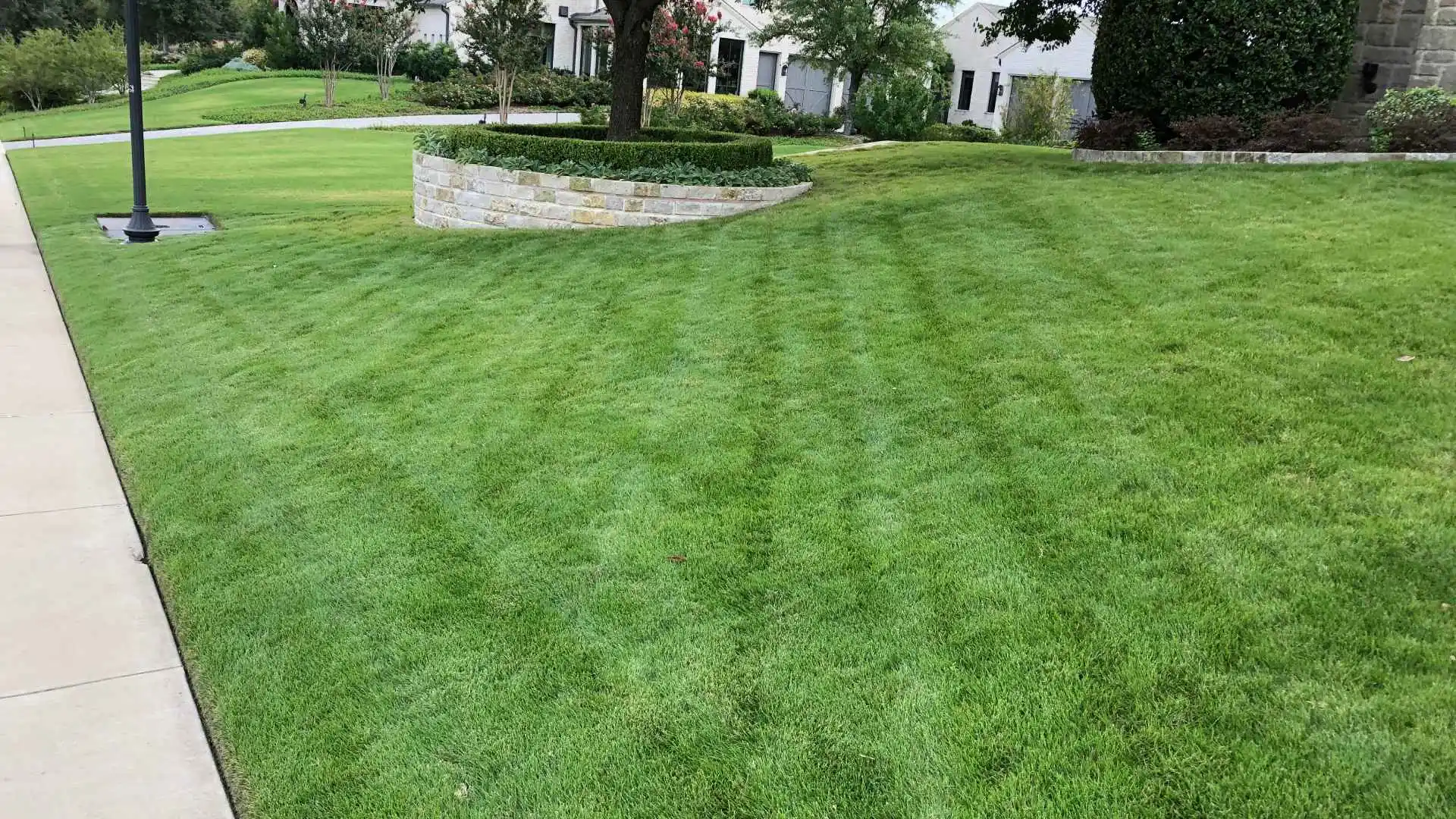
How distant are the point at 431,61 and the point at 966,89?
2048 centimetres

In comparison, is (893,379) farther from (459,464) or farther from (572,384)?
(459,464)

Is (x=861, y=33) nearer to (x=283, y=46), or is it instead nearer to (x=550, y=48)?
(x=550, y=48)

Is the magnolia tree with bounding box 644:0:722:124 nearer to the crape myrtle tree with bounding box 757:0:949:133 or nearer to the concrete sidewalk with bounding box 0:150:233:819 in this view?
the crape myrtle tree with bounding box 757:0:949:133

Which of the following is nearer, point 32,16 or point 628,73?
point 628,73

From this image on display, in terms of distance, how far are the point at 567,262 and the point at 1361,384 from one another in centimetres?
645

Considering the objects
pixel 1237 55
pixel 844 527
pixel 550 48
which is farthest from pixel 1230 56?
pixel 550 48

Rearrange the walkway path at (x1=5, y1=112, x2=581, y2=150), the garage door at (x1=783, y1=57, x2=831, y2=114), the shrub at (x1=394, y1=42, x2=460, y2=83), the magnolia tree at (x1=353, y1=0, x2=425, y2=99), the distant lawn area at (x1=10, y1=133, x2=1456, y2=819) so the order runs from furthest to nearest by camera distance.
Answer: the garage door at (x1=783, y1=57, x2=831, y2=114), the shrub at (x1=394, y1=42, x2=460, y2=83), the magnolia tree at (x1=353, y1=0, x2=425, y2=99), the walkway path at (x1=5, y1=112, x2=581, y2=150), the distant lawn area at (x1=10, y1=133, x2=1456, y2=819)

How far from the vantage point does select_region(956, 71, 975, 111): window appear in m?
39.4

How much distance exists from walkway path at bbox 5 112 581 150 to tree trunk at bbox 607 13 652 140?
40.0ft

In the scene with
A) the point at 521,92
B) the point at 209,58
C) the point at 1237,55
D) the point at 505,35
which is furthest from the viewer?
the point at 209,58

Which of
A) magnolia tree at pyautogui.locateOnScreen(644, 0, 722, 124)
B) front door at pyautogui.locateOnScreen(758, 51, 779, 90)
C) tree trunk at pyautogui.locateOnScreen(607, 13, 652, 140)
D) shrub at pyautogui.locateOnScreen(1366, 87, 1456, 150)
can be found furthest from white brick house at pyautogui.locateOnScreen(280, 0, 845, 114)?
shrub at pyautogui.locateOnScreen(1366, 87, 1456, 150)

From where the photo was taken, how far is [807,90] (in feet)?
133

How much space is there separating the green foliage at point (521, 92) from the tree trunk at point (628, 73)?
863 inches

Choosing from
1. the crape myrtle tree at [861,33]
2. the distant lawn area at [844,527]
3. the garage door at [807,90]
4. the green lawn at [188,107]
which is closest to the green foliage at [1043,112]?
the crape myrtle tree at [861,33]
